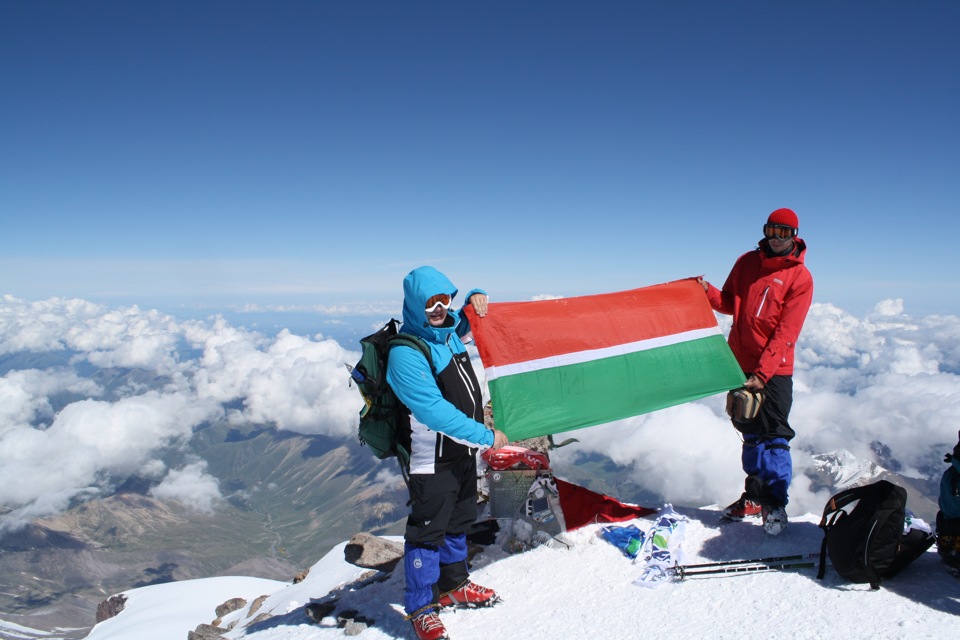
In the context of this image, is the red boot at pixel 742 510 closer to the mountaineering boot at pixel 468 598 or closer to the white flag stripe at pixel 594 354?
the white flag stripe at pixel 594 354

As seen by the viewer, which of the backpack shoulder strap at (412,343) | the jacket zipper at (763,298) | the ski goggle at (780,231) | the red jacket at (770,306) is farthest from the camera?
the jacket zipper at (763,298)

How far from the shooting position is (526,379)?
6887 millimetres

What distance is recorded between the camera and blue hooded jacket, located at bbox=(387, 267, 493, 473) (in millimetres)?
5152

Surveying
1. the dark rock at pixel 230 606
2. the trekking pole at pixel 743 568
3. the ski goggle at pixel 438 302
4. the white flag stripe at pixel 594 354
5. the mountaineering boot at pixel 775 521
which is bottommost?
the dark rock at pixel 230 606

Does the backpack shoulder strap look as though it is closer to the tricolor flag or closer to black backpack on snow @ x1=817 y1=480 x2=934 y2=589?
the tricolor flag

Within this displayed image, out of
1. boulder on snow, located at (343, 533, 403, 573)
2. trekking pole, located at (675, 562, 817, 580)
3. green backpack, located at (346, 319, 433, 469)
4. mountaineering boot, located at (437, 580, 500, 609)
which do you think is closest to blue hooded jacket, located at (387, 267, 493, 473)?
green backpack, located at (346, 319, 433, 469)

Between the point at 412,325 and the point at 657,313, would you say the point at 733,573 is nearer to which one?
the point at 657,313

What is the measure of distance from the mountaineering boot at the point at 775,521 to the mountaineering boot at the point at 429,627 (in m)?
4.66

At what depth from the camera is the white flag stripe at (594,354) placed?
6793 millimetres

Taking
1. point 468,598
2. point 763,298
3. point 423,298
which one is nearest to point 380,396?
point 423,298

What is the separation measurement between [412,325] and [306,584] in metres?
16.8

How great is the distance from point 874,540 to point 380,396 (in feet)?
19.0

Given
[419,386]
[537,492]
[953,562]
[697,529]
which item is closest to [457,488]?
[419,386]

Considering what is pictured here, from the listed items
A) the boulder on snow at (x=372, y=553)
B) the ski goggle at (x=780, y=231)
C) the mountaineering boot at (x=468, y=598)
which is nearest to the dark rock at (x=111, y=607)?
the boulder on snow at (x=372, y=553)
